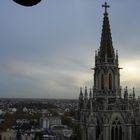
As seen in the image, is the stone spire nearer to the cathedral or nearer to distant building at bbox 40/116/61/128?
the cathedral

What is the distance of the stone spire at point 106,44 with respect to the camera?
35375 millimetres

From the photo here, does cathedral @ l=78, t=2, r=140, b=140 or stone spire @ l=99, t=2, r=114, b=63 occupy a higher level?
stone spire @ l=99, t=2, r=114, b=63

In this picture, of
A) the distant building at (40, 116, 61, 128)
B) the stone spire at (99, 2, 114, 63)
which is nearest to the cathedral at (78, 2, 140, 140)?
the stone spire at (99, 2, 114, 63)

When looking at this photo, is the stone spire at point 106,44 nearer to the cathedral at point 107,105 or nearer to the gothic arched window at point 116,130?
the cathedral at point 107,105

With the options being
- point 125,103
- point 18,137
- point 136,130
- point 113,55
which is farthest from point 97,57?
point 18,137

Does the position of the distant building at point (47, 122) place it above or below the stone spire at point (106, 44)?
below

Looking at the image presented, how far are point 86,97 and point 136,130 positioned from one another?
16.4 ft

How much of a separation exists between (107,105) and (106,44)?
5117 mm

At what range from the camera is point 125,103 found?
3462 cm

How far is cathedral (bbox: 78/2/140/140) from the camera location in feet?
112

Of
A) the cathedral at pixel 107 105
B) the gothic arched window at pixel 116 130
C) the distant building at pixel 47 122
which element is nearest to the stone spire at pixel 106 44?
the cathedral at pixel 107 105

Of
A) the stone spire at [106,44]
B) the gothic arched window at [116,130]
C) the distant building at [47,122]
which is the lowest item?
the distant building at [47,122]

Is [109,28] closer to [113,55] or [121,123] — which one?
[113,55]

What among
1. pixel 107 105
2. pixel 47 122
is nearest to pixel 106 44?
pixel 107 105
